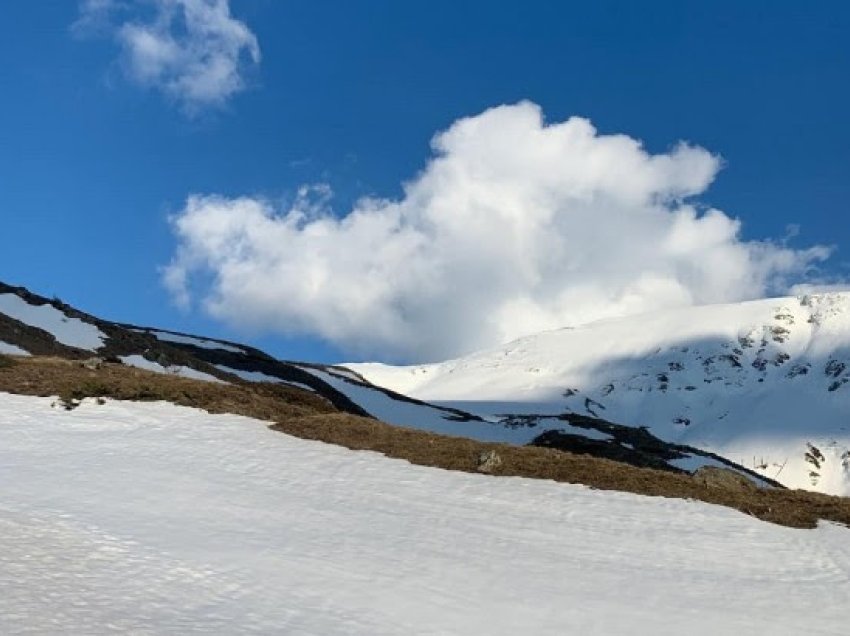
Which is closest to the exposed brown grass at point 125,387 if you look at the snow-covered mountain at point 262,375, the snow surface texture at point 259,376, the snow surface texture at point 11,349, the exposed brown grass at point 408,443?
the exposed brown grass at point 408,443

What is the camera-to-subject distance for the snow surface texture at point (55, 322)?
66250 mm

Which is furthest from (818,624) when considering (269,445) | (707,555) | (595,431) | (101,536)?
(595,431)

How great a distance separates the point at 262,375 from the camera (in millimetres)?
86188

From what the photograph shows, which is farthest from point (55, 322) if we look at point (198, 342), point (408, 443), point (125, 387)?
point (408, 443)

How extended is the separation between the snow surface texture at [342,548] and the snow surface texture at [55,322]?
125 ft

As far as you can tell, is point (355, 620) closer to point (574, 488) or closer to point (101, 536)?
point (101, 536)

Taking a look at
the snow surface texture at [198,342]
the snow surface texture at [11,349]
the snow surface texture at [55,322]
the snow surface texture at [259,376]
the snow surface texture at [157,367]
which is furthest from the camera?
the snow surface texture at [198,342]

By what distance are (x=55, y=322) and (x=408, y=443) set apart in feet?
154

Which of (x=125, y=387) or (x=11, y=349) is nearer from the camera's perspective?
(x=125, y=387)

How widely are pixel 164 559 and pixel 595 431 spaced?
78085 millimetres

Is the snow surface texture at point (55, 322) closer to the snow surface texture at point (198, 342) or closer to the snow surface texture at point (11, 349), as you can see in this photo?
the snow surface texture at point (11, 349)

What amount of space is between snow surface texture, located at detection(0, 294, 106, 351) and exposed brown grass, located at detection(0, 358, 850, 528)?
28951 mm

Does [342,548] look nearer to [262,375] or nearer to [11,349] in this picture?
[11,349]

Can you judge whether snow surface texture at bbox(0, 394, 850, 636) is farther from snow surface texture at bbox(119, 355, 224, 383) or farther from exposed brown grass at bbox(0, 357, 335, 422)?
snow surface texture at bbox(119, 355, 224, 383)
